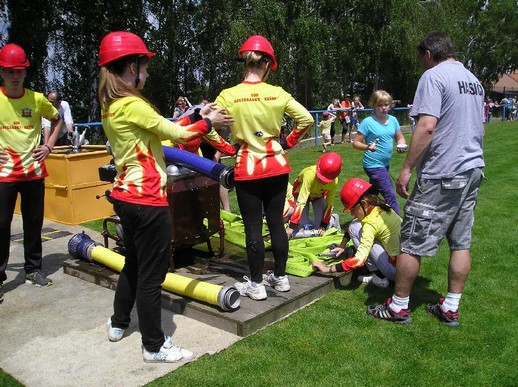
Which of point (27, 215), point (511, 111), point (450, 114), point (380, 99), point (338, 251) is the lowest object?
point (338, 251)

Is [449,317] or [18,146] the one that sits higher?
[18,146]

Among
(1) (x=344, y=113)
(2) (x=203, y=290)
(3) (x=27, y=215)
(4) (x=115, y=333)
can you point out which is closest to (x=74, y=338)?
(4) (x=115, y=333)

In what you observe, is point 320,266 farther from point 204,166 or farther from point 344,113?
point 344,113

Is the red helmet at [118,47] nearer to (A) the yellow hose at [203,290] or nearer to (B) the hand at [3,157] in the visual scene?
(A) the yellow hose at [203,290]

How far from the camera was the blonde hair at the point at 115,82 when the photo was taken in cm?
316

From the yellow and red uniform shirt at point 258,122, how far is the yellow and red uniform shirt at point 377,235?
0.99 metres

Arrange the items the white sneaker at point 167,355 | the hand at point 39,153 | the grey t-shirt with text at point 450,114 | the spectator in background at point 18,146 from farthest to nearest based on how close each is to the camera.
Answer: the hand at point 39,153 → the spectator in background at point 18,146 → the grey t-shirt with text at point 450,114 → the white sneaker at point 167,355

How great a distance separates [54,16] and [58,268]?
15.9 meters

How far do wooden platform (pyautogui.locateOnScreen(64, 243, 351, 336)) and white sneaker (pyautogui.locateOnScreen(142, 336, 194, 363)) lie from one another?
0.48 m

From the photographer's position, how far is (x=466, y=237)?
385cm

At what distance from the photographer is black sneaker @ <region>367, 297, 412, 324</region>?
3990 millimetres

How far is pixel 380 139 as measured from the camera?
5777 millimetres

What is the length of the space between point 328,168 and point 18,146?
3084 mm

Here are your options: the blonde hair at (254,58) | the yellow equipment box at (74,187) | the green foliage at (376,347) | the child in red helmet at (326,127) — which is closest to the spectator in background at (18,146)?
the blonde hair at (254,58)
